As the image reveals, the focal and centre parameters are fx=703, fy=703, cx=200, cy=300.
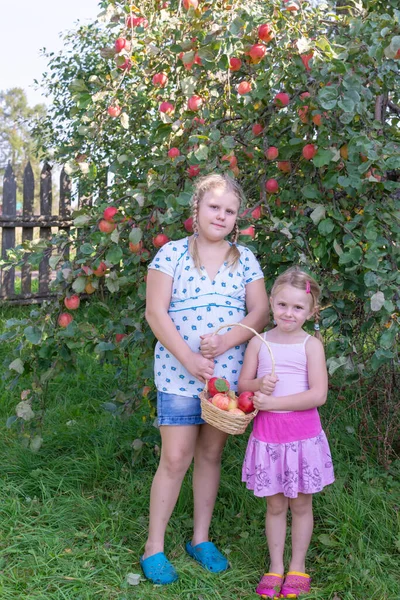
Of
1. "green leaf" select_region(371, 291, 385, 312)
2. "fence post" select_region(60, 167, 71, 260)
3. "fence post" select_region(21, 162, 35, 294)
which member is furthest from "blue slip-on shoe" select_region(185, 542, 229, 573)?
"fence post" select_region(60, 167, 71, 260)

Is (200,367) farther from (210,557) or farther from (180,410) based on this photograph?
(210,557)

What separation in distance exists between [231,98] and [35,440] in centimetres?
158

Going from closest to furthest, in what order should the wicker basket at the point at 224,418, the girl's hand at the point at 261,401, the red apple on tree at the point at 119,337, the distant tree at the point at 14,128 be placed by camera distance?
the wicker basket at the point at 224,418, the girl's hand at the point at 261,401, the red apple on tree at the point at 119,337, the distant tree at the point at 14,128

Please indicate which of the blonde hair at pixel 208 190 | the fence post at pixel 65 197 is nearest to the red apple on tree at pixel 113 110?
the blonde hair at pixel 208 190

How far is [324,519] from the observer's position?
8.75 ft

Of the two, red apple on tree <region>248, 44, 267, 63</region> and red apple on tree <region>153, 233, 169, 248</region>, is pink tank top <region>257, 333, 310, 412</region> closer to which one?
red apple on tree <region>153, 233, 169, 248</region>

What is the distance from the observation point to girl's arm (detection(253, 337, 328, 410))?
2.18 m

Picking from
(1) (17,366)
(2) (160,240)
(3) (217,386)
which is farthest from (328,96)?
(1) (17,366)

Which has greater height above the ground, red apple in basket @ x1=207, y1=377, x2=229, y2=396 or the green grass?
red apple in basket @ x1=207, y1=377, x2=229, y2=396

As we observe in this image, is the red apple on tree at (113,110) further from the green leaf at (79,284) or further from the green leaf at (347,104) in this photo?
the green leaf at (347,104)

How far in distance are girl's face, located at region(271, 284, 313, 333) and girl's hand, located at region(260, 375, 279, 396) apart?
0.19 metres

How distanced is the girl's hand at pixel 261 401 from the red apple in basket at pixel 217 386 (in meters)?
0.09

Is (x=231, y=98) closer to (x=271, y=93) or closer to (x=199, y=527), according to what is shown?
(x=271, y=93)

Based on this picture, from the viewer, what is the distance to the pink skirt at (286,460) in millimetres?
2205
